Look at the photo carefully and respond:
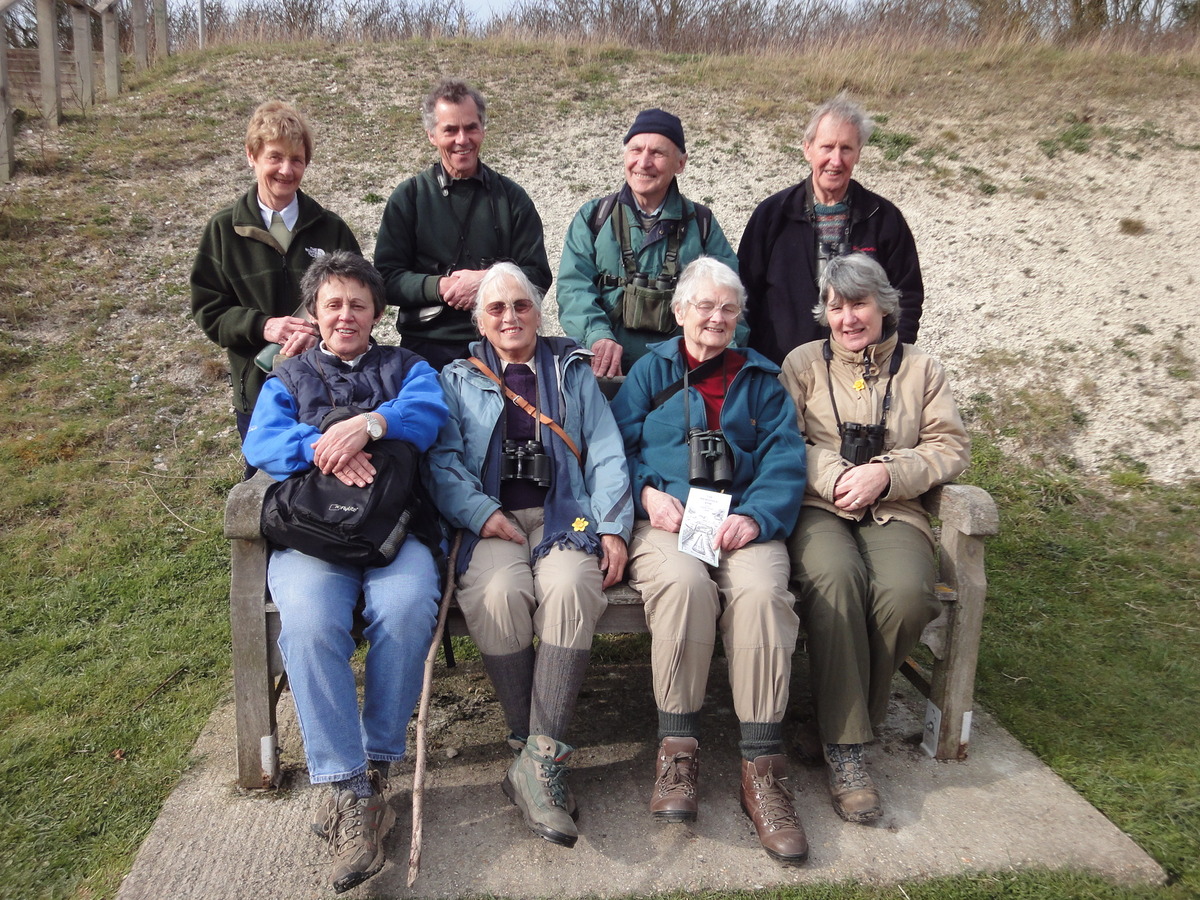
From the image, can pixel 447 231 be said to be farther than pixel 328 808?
Yes

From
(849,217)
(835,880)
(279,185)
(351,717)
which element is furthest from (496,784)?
(849,217)

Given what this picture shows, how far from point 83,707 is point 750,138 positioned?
9.26m

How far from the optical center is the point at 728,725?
3572mm

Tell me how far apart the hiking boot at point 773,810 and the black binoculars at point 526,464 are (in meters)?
1.23

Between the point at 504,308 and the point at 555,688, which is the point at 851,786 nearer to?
the point at 555,688

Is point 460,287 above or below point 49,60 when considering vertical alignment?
below

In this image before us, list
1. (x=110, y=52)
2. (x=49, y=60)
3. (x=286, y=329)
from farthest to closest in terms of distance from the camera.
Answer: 1. (x=110, y=52)
2. (x=49, y=60)
3. (x=286, y=329)

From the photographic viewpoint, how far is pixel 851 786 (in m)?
2.99

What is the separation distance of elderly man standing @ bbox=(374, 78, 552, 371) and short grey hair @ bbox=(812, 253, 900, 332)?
130 centimetres

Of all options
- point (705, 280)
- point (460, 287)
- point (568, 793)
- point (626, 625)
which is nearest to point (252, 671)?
point (568, 793)

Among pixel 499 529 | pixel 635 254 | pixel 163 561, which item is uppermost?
pixel 635 254

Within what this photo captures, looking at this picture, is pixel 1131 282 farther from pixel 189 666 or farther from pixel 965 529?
pixel 189 666

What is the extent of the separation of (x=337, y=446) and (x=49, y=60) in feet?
29.6

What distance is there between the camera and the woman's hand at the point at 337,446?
291 centimetres
